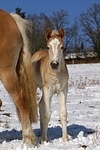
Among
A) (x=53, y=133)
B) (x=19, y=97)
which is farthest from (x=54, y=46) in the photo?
(x=53, y=133)

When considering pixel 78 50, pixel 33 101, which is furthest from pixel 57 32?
pixel 78 50

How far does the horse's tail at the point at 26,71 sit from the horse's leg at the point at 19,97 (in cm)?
21

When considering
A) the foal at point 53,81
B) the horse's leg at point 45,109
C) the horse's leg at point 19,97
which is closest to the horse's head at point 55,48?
the foal at point 53,81

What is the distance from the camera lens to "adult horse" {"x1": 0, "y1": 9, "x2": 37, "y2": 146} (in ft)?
15.6

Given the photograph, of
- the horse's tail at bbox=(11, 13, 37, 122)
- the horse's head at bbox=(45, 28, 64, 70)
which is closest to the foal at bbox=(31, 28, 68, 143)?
the horse's head at bbox=(45, 28, 64, 70)

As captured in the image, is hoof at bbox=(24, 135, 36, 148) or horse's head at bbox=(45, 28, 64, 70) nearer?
hoof at bbox=(24, 135, 36, 148)

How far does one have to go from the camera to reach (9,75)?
4.73 metres

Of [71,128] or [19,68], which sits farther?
[71,128]

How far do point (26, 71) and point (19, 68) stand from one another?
0.39 feet

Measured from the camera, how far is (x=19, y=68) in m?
5.09

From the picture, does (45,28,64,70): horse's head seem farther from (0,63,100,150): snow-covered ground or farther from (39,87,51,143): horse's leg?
(0,63,100,150): snow-covered ground

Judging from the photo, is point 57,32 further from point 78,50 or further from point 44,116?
point 78,50

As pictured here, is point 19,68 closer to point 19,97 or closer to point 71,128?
point 19,97

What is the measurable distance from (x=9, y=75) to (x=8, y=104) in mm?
4299
